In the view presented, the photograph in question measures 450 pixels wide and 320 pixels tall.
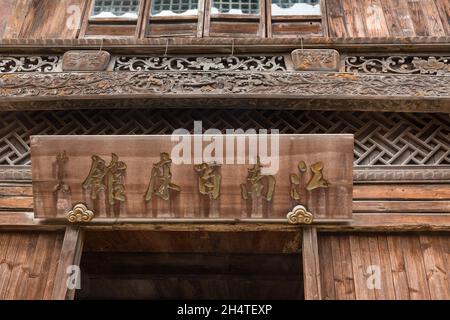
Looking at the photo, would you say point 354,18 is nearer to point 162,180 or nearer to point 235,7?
point 235,7

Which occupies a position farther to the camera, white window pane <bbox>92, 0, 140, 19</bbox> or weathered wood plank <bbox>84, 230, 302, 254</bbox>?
white window pane <bbox>92, 0, 140, 19</bbox>

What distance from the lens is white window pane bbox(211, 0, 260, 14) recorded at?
550cm

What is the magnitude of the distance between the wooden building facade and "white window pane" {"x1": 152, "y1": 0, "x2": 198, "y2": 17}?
0.02 metres

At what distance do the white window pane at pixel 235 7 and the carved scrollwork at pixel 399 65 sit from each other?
1.29 metres

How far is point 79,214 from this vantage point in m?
3.86

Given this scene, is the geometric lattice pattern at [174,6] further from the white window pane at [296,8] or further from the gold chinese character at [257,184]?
the gold chinese character at [257,184]

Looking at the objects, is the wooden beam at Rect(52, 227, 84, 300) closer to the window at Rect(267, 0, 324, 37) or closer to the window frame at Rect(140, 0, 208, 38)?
the window frame at Rect(140, 0, 208, 38)

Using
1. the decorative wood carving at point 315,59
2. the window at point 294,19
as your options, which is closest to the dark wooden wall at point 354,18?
the window at point 294,19

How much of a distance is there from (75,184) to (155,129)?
1.08 m

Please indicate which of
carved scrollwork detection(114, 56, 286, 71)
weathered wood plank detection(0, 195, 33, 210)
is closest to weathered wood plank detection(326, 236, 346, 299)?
carved scrollwork detection(114, 56, 286, 71)

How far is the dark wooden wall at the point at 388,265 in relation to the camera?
12.0 ft

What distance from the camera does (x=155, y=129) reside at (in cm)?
469

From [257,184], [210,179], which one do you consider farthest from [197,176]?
[257,184]

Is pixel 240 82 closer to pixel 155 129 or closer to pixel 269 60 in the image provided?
pixel 269 60
